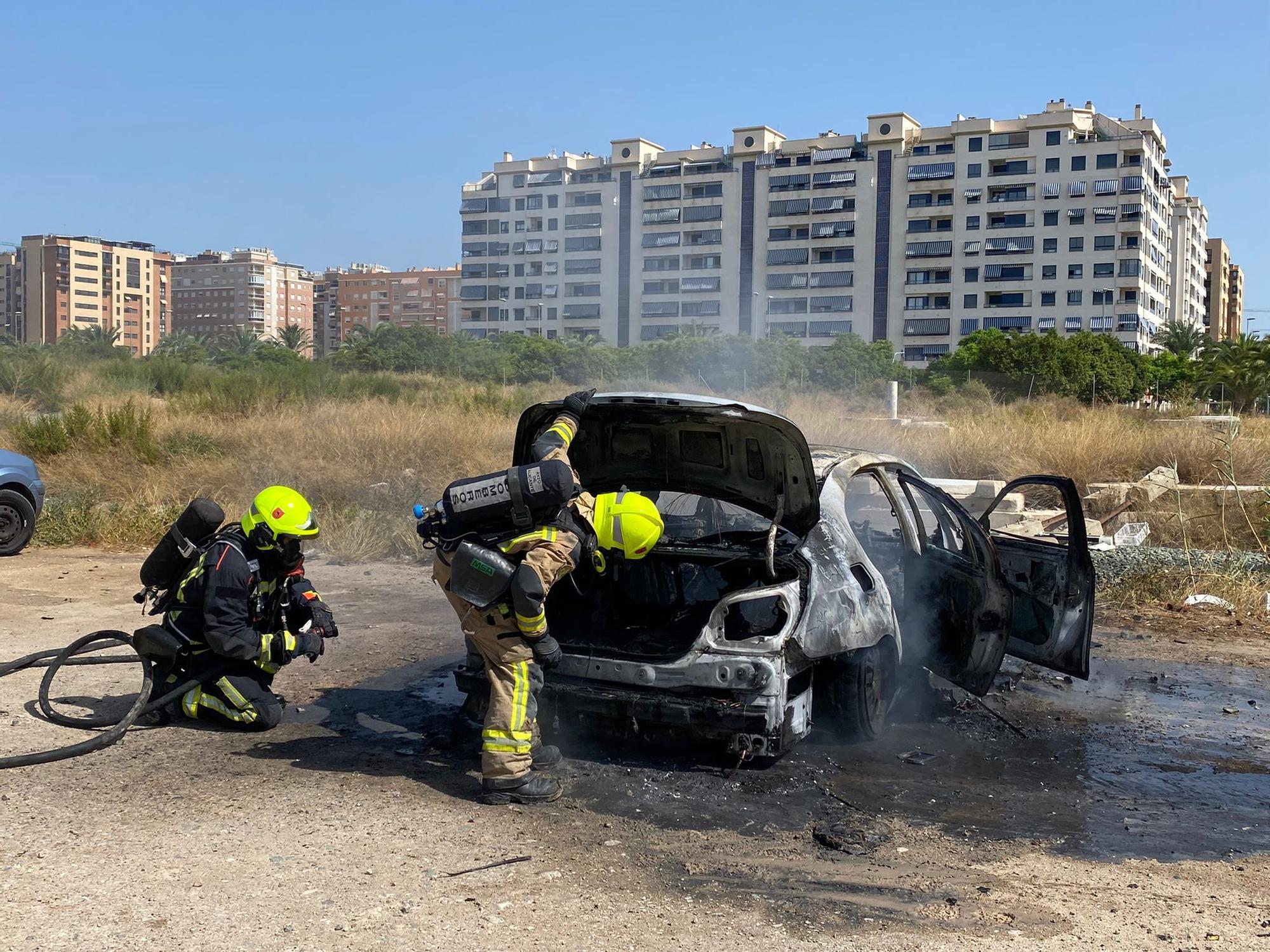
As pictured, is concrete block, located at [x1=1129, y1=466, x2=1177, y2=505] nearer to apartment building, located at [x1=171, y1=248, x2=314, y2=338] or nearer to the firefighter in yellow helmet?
the firefighter in yellow helmet

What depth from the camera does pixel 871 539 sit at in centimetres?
685

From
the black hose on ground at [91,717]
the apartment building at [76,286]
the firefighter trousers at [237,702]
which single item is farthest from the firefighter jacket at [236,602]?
the apartment building at [76,286]

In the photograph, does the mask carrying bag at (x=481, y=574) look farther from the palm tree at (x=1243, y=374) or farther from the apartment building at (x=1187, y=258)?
the apartment building at (x=1187, y=258)

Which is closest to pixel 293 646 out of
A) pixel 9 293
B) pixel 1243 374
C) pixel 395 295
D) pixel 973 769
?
pixel 973 769

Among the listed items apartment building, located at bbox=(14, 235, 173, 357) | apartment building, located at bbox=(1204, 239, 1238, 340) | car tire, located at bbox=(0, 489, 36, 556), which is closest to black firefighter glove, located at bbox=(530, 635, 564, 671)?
car tire, located at bbox=(0, 489, 36, 556)

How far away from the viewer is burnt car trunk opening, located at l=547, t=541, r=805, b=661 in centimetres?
539

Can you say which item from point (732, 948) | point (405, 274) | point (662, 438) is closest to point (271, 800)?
point (732, 948)

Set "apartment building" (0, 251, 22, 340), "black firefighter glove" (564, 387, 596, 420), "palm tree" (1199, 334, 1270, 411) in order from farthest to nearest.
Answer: "apartment building" (0, 251, 22, 340) < "palm tree" (1199, 334, 1270, 411) < "black firefighter glove" (564, 387, 596, 420)

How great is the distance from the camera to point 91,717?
612 centimetres

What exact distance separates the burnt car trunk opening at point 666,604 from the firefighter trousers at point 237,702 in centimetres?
156

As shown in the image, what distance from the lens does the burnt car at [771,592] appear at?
198 inches

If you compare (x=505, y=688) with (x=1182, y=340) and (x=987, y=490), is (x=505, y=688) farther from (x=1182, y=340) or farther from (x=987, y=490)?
(x=1182, y=340)

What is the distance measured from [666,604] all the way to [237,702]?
2.42 m

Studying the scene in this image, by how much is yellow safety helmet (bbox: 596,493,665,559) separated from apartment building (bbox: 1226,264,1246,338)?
557 ft
